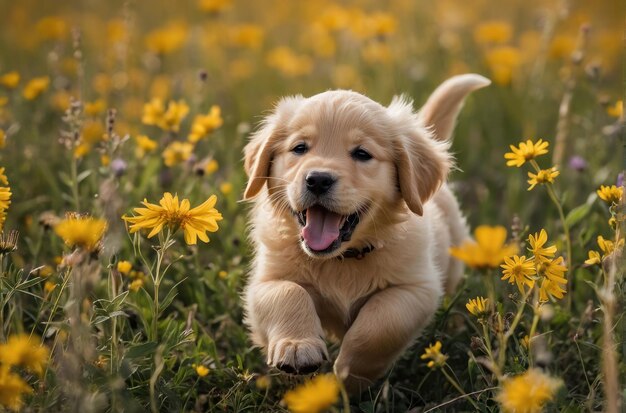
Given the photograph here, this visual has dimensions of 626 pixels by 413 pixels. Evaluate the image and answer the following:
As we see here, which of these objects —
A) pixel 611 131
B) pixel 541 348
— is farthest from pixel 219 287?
pixel 611 131

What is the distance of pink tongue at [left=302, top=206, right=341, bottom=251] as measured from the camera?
7.47 ft

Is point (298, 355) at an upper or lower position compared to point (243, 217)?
upper

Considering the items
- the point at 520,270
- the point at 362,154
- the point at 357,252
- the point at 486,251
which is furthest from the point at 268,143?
the point at 486,251

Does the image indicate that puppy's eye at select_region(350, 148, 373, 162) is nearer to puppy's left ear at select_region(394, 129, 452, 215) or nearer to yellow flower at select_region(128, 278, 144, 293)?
puppy's left ear at select_region(394, 129, 452, 215)

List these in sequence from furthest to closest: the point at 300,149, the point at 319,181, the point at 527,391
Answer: the point at 300,149
the point at 319,181
the point at 527,391

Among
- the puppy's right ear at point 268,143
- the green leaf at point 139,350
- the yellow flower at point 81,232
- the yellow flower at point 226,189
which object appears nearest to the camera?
the yellow flower at point 81,232

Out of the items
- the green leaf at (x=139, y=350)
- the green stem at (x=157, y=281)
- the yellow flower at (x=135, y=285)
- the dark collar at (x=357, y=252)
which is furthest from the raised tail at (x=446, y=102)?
the green leaf at (x=139, y=350)

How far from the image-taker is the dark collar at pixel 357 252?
8.05 ft

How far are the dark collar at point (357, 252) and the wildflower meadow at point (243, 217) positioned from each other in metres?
0.32

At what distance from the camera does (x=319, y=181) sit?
221cm

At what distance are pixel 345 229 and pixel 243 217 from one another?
40.2 inches

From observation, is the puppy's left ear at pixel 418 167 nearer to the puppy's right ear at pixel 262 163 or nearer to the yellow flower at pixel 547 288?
the puppy's right ear at pixel 262 163

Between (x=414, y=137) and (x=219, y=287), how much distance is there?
2.88ft

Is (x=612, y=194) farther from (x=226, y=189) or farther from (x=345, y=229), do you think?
(x=226, y=189)
